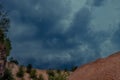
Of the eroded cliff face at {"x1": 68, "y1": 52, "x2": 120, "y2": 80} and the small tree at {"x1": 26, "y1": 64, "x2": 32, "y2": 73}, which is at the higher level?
the small tree at {"x1": 26, "y1": 64, "x2": 32, "y2": 73}

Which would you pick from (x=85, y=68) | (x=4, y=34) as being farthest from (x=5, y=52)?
(x=85, y=68)

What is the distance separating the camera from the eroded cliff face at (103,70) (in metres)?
10.1

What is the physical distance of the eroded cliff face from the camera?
33.1 ft

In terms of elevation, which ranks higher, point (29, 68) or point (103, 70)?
point (29, 68)

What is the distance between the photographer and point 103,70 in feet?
34.4

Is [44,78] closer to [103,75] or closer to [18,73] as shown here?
[18,73]

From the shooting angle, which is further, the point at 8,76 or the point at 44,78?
the point at 44,78

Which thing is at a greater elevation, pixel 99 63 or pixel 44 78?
pixel 44 78

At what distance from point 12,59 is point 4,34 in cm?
3012

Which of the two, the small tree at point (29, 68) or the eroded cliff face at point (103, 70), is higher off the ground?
the small tree at point (29, 68)

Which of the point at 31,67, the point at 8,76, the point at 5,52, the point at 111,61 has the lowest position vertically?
the point at 111,61

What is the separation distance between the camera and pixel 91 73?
1102 centimetres

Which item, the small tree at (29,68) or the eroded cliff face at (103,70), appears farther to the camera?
the small tree at (29,68)

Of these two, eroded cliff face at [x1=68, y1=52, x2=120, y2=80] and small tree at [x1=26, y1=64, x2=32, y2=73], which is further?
small tree at [x1=26, y1=64, x2=32, y2=73]
